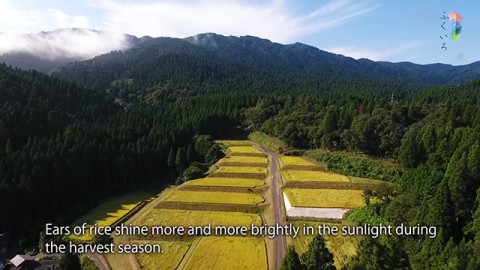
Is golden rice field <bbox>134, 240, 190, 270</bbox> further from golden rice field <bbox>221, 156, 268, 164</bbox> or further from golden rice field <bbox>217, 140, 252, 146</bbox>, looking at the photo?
golden rice field <bbox>217, 140, 252, 146</bbox>

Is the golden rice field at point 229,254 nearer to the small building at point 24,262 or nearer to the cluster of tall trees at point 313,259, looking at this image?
the cluster of tall trees at point 313,259

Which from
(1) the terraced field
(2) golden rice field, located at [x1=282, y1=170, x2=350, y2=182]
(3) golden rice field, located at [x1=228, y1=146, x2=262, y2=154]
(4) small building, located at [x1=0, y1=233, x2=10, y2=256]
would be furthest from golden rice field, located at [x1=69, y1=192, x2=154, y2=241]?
(3) golden rice field, located at [x1=228, y1=146, x2=262, y2=154]

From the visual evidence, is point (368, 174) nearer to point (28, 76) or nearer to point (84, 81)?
point (28, 76)

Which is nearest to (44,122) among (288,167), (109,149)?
(109,149)

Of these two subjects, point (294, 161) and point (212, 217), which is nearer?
point (212, 217)

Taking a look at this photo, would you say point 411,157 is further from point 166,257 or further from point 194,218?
point 166,257

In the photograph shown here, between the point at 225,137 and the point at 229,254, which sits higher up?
the point at 225,137

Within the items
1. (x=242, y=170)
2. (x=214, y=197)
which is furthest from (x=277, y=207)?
(x=242, y=170)
